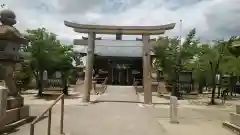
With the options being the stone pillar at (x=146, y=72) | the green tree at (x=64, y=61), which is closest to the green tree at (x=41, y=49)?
the green tree at (x=64, y=61)

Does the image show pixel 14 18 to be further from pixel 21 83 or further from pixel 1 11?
pixel 21 83

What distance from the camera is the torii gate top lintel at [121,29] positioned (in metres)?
20.8

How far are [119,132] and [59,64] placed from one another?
1736cm

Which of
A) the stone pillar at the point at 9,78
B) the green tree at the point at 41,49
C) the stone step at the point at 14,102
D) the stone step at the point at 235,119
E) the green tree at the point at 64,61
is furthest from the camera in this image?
the green tree at the point at 64,61

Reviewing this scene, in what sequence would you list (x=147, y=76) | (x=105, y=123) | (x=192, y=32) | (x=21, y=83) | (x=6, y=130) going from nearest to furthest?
(x=6, y=130), (x=105, y=123), (x=147, y=76), (x=21, y=83), (x=192, y=32)

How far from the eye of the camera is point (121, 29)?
2088 cm

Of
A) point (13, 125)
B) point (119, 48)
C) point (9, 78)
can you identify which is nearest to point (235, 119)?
point (13, 125)

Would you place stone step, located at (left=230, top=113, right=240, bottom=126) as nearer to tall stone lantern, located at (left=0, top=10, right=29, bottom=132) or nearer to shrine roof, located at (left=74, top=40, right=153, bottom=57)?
tall stone lantern, located at (left=0, top=10, right=29, bottom=132)

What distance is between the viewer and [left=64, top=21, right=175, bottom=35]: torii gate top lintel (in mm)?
20781

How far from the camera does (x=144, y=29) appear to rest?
2080cm

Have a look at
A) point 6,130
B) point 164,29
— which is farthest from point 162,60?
point 6,130

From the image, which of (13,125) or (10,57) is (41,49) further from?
(13,125)

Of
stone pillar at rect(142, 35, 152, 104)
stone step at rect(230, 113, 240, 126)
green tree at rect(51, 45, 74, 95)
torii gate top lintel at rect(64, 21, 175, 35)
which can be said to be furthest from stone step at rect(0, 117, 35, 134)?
green tree at rect(51, 45, 74, 95)

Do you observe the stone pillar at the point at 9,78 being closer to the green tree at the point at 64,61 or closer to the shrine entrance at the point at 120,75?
the green tree at the point at 64,61
